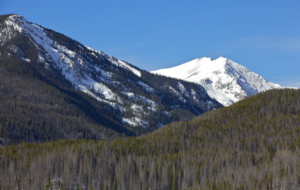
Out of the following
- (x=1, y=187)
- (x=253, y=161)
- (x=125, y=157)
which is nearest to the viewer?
(x=1, y=187)

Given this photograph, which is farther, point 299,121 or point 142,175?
point 299,121

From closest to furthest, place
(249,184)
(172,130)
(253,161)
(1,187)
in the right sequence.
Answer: (249,184) < (1,187) < (253,161) < (172,130)

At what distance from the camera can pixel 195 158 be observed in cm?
6272

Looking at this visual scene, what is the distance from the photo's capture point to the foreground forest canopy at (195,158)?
50875 mm

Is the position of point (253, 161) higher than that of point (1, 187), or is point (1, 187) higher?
point (253, 161)

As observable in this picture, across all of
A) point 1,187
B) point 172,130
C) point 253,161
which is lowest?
point 1,187

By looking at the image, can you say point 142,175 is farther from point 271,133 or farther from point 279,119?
point 279,119

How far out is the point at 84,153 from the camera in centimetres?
6731

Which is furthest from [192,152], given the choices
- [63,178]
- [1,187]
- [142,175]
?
[1,187]

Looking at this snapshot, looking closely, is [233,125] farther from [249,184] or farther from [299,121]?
[249,184]

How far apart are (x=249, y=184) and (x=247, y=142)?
27.5 metres

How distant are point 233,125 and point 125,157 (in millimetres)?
33687

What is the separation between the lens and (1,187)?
54.2 metres

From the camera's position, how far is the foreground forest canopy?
5088 cm
